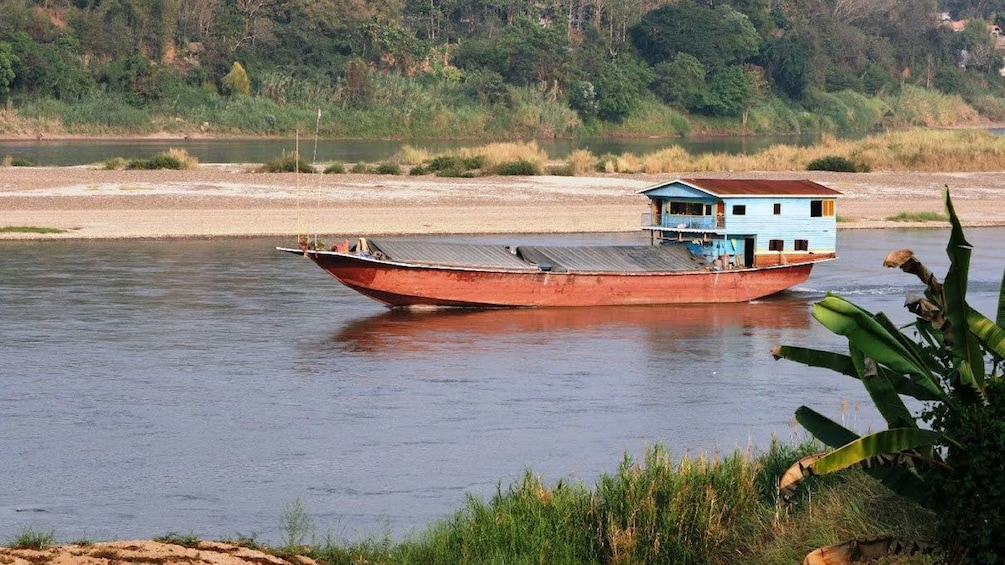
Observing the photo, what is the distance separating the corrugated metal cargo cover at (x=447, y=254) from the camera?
3147 centimetres

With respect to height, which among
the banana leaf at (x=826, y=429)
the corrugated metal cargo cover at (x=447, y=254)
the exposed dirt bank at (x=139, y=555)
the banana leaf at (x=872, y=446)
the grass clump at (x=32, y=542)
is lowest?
the grass clump at (x=32, y=542)

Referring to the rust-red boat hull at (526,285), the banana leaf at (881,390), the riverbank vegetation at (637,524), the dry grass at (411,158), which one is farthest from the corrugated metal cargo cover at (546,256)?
the dry grass at (411,158)

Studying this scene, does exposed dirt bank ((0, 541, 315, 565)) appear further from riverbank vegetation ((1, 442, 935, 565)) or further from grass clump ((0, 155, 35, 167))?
grass clump ((0, 155, 35, 167))

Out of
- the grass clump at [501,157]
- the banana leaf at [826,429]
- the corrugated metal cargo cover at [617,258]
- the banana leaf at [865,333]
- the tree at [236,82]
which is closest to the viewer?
the banana leaf at [865,333]

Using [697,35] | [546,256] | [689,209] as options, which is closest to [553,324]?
[546,256]

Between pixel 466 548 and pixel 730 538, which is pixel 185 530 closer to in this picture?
pixel 466 548

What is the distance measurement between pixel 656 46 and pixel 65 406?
11019 centimetres

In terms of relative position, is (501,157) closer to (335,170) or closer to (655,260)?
(335,170)

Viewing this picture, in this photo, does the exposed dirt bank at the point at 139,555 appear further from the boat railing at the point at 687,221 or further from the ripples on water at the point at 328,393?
the boat railing at the point at 687,221

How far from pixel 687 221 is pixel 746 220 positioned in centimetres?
133

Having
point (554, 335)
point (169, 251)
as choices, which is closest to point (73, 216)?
point (169, 251)

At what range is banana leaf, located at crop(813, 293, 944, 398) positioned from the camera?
10523 millimetres

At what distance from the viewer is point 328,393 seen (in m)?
23.2

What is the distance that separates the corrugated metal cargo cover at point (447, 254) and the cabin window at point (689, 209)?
4.68 metres
